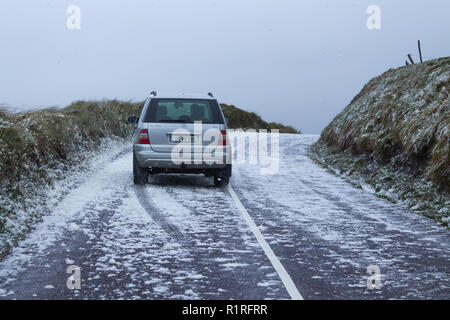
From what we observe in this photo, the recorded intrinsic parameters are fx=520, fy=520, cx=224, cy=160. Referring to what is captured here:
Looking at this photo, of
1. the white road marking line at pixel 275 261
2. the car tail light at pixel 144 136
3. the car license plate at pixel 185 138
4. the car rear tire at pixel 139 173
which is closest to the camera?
the white road marking line at pixel 275 261

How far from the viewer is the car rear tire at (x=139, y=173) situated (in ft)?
38.3

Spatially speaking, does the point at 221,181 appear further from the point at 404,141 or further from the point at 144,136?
the point at 404,141

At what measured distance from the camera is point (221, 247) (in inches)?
268

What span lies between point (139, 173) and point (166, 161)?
0.87m

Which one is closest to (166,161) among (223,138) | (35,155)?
(223,138)

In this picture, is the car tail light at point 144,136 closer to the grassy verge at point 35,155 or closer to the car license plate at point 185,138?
the car license plate at point 185,138

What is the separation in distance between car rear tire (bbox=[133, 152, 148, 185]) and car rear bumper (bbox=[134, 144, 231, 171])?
24 centimetres

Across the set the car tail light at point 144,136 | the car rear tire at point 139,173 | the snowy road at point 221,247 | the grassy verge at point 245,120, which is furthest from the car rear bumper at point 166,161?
the grassy verge at point 245,120

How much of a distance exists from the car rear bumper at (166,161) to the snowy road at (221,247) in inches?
21.9

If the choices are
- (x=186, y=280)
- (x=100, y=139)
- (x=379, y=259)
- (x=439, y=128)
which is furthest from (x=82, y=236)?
(x=100, y=139)

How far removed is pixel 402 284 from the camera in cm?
544

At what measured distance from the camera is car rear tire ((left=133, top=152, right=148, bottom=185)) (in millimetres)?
11684

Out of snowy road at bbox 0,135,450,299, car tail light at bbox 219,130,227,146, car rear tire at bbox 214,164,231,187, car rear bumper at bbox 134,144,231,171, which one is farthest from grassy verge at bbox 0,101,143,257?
car tail light at bbox 219,130,227,146

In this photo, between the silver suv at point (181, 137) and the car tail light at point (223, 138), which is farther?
the car tail light at point (223, 138)
